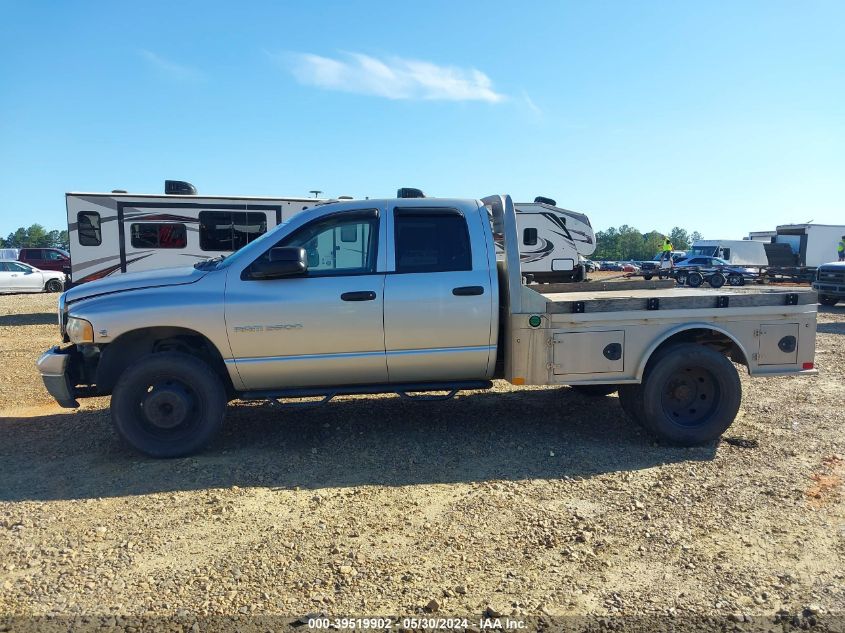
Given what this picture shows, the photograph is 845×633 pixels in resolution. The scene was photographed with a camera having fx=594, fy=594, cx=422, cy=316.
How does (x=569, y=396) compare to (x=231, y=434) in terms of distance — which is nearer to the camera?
(x=231, y=434)

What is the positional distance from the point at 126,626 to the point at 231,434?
2.84 meters

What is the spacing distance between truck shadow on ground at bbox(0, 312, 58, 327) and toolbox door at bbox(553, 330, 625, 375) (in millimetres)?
13298

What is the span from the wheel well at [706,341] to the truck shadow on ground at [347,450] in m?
0.82

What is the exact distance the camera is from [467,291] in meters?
5.00

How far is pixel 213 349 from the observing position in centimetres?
501

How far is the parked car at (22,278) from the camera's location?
2248 centimetres

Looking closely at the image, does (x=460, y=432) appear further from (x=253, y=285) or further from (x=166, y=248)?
(x=166, y=248)

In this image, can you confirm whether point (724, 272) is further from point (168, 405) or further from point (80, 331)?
point (80, 331)

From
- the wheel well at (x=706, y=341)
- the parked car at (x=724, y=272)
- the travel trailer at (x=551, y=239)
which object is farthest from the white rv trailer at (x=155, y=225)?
the parked car at (x=724, y=272)

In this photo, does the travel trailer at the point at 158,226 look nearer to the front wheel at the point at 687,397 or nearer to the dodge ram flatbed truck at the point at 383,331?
the dodge ram flatbed truck at the point at 383,331

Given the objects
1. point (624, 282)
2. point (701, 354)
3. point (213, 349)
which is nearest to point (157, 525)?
point (213, 349)

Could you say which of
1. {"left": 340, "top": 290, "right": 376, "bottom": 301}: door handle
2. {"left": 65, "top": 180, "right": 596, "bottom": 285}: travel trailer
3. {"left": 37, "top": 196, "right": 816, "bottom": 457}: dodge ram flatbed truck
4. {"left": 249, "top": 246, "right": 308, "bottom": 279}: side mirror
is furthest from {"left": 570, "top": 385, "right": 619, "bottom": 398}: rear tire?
{"left": 65, "top": 180, "right": 596, "bottom": 285}: travel trailer

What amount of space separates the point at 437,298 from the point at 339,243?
969mm

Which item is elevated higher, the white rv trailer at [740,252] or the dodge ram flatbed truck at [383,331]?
the white rv trailer at [740,252]
